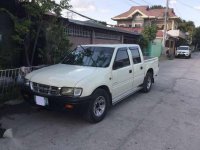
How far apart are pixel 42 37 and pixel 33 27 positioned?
687 millimetres

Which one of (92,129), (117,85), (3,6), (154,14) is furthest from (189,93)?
(154,14)

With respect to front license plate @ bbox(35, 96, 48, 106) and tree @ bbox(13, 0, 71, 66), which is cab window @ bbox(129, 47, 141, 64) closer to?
tree @ bbox(13, 0, 71, 66)

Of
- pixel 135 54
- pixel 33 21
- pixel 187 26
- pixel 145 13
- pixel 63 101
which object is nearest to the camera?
pixel 63 101

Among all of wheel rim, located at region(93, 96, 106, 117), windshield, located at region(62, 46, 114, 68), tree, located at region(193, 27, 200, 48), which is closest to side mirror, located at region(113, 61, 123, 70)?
windshield, located at region(62, 46, 114, 68)

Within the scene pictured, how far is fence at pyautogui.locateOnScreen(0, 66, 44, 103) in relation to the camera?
6.75 m

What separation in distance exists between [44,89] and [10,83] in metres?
2.37

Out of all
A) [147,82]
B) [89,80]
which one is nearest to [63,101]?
[89,80]

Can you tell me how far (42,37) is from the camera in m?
9.30

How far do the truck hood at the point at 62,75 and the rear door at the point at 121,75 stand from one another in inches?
26.7

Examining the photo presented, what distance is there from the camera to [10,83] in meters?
7.01

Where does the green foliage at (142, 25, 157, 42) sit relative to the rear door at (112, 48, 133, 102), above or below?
above

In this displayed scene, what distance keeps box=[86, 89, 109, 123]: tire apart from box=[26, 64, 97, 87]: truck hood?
19.7 inches

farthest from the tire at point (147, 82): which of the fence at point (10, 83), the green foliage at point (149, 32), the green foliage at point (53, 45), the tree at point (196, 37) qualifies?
the tree at point (196, 37)

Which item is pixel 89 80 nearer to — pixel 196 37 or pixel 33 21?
pixel 33 21
